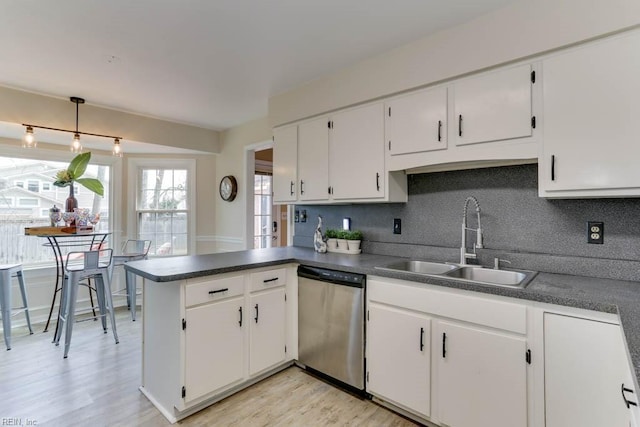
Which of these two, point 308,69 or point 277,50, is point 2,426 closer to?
point 277,50

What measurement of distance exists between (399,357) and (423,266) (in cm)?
70

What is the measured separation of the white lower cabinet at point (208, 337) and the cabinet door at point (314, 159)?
0.80 m

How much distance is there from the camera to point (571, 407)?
1401 mm

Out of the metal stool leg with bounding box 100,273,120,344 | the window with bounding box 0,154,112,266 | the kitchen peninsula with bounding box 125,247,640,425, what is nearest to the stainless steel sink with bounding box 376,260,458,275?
the kitchen peninsula with bounding box 125,247,640,425

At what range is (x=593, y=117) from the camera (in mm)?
1595

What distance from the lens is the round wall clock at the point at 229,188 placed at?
4.35 meters

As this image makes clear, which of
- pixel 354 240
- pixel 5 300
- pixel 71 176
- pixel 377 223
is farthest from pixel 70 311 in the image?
pixel 377 223

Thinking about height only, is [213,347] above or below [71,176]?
below

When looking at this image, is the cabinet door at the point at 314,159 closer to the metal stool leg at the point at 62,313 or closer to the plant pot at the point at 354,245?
the plant pot at the point at 354,245

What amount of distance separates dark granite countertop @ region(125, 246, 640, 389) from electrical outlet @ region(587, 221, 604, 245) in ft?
0.72

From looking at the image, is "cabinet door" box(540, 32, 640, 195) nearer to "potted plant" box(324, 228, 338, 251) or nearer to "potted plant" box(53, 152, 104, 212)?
"potted plant" box(324, 228, 338, 251)

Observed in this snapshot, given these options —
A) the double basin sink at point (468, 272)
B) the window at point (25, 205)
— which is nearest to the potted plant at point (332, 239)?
the double basin sink at point (468, 272)

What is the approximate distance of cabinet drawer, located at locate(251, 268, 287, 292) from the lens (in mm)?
2303

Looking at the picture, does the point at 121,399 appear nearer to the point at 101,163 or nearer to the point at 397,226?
the point at 397,226
